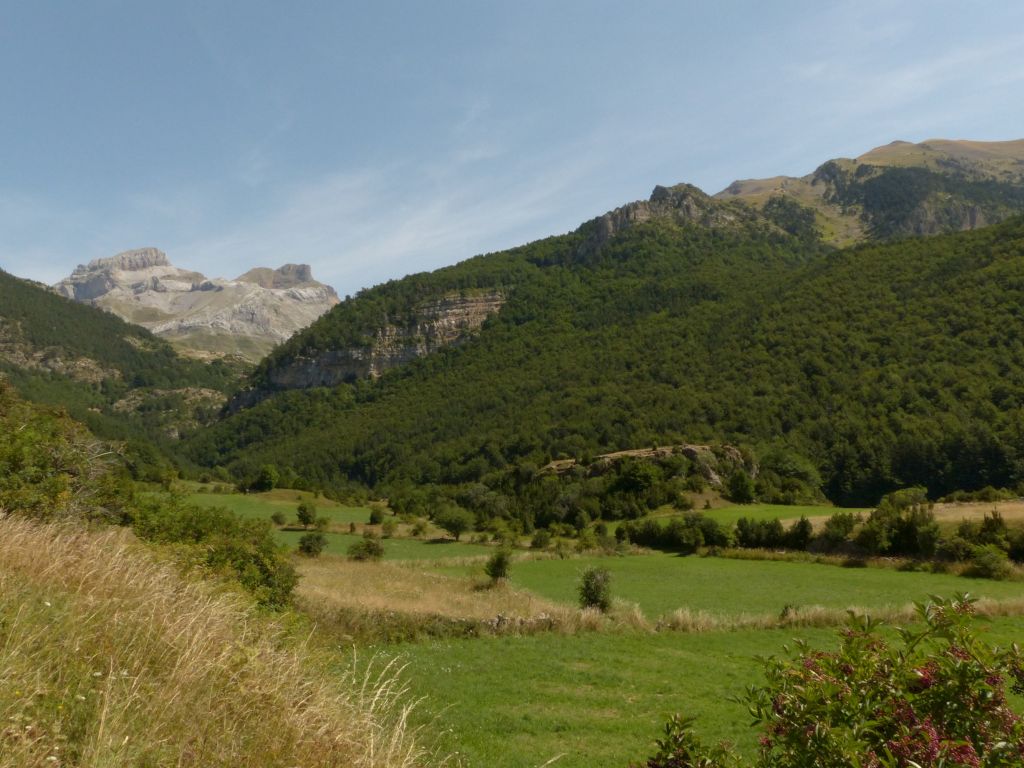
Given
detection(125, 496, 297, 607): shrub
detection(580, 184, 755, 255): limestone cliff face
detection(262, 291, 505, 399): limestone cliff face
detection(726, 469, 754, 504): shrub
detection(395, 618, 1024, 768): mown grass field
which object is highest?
detection(580, 184, 755, 255): limestone cliff face

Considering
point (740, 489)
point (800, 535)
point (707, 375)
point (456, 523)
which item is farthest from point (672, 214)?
point (800, 535)

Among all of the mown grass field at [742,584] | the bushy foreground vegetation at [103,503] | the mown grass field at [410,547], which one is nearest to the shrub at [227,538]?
the bushy foreground vegetation at [103,503]

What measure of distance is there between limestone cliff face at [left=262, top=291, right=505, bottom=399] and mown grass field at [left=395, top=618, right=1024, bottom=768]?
15448cm

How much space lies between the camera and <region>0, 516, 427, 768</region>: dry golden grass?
3277 mm

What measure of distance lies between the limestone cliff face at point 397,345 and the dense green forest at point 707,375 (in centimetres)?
556

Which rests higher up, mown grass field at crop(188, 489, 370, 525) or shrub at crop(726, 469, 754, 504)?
mown grass field at crop(188, 489, 370, 525)

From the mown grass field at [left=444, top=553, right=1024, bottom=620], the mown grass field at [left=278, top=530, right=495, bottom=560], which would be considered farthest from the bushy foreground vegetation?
the mown grass field at [left=278, top=530, right=495, bottom=560]

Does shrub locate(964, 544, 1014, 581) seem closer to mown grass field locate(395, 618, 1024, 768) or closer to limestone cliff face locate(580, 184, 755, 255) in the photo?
mown grass field locate(395, 618, 1024, 768)

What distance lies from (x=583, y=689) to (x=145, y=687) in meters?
13.0

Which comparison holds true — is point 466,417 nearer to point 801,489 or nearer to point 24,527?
point 801,489

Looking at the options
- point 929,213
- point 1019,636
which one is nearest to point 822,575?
point 1019,636

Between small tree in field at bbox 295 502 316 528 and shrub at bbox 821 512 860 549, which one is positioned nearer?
shrub at bbox 821 512 860 549

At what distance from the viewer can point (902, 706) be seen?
9.28ft

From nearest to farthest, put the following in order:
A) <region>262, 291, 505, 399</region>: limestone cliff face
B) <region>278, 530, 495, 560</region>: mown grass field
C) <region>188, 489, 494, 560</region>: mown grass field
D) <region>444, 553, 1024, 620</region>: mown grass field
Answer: <region>444, 553, 1024, 620</region>: mown grass field, <region>278, 530, 495, 560</region>: mown grass field, <region>188, 489, 494, 560</region>: mown grass field, <region>262, 291, 505, 399</region>: limestone cliff face
